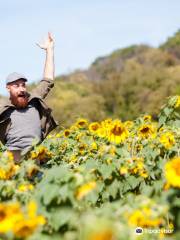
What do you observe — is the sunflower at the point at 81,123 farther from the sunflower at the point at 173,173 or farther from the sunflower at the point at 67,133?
the sunflower at the point at 173,173

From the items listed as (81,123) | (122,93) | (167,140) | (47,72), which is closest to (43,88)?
(47,72)

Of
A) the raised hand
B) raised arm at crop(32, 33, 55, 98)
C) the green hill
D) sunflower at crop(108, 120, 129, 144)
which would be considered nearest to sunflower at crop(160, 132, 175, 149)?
sunflower at crop(108, 120, 129, 144)

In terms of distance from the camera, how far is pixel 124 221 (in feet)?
7.93

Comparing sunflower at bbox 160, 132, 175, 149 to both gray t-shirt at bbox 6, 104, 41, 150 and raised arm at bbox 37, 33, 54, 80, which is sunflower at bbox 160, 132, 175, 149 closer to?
gray t-shirt at bbox 6, 104, 41, 150

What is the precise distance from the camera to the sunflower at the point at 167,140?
159 inches

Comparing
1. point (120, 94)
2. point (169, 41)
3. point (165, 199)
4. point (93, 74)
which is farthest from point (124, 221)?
point (169, 41)

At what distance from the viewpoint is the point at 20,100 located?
5.19 metres

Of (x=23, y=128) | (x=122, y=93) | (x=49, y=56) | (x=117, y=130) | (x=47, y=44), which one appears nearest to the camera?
(x=117, y=130)

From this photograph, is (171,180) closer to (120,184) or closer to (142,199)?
(142,199)

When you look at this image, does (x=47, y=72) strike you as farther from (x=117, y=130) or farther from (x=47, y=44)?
(x=117, y=130)

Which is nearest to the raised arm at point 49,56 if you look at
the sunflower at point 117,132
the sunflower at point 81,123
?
the sunflower at point 117,132

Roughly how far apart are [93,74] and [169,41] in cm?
789

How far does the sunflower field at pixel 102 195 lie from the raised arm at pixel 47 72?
69 cm

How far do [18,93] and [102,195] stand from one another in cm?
159
